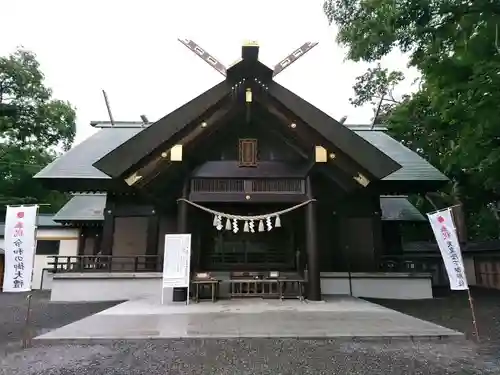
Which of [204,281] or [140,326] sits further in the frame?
[204,281]

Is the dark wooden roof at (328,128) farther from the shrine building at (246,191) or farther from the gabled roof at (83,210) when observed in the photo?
the gabled roof at (83,210)

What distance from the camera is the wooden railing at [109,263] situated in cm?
1095

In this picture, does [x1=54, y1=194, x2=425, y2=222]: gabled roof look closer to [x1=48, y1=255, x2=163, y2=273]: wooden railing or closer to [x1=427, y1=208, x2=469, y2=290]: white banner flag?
[x1=48, y1=255, x2=163, y2=273]: wooden railing

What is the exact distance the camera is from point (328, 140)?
8984 millimetres

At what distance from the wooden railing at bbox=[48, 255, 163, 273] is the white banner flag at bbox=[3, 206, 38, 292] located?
17.3 ft

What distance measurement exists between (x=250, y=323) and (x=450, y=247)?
343 cm

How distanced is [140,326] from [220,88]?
18.8 ft

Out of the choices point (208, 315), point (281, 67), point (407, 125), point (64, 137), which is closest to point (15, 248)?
point (208, 315)

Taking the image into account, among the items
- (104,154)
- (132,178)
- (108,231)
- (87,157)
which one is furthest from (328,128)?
(87,157)

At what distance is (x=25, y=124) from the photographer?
84.0 ft

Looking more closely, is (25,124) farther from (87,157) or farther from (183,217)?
(183,217)

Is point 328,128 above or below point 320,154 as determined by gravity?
above

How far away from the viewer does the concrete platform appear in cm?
529

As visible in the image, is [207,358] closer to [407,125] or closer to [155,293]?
[155,293]
